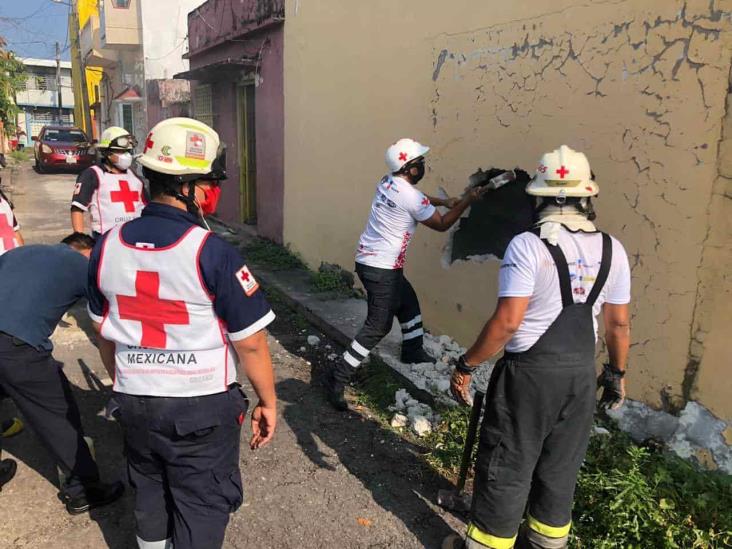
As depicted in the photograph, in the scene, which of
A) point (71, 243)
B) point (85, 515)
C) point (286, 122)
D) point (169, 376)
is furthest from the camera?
point (286, 122)

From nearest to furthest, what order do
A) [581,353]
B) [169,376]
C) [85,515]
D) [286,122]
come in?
1. [169,376]
2. [581,353]
3. [85,515]
4. [286,122]

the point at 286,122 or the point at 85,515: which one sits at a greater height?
the point at 286,122

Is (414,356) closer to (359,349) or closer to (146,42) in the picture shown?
(359,349)

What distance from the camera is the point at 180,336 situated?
194 cm

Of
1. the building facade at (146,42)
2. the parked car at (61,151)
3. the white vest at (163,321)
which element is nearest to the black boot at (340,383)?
the white vest at (163,321)

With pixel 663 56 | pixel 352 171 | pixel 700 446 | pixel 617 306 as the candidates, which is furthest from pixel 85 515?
pixel 352 171

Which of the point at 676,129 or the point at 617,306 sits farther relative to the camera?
the point at 676,129

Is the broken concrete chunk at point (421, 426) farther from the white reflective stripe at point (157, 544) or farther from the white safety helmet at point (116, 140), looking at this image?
the white safety helmet at point (116, 140)

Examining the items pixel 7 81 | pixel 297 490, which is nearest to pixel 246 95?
pixel 297 490

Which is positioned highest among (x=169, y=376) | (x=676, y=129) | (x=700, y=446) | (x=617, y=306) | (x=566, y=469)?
(x=676, y=129)

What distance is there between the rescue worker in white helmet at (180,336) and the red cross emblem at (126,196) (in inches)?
113

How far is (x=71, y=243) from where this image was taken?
11.3ft

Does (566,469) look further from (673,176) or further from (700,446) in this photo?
(673,176)

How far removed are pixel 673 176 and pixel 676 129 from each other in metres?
0.24
